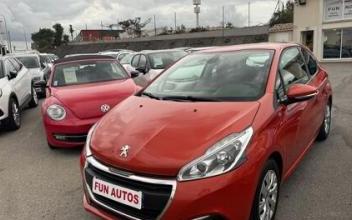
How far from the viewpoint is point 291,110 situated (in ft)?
12.8

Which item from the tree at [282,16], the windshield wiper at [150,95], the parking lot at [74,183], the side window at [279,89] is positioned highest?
the tree at [282,16]

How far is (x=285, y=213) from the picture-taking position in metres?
3.80

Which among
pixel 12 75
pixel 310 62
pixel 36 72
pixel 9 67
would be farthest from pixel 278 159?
pixel 36 72

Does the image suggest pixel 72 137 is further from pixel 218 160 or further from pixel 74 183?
pixel 218 160

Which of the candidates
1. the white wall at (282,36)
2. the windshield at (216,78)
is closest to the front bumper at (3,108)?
the windshield at (216,78)

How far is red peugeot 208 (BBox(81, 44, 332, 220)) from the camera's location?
281cm

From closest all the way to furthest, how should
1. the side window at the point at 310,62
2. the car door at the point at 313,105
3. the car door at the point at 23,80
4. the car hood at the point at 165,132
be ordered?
1. the car hood at the point at 165,132
2. the car door at the point at 313,105
3. the side window at the point at 310,62
4. the car door at the point at 23,80

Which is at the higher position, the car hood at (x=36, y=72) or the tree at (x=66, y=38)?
the tree at (x=66, y=38)

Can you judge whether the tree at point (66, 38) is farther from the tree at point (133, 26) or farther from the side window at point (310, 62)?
the side window at point (310, 62)

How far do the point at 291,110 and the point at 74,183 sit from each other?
2.73 metres

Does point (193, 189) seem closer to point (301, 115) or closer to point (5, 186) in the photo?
point (301, 115)

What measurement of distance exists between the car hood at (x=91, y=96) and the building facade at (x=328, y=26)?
21.0m

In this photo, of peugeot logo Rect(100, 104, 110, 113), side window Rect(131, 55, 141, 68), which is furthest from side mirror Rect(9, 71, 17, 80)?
side window Rect(131, 55, 141, 68)

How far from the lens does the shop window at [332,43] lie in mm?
24859
